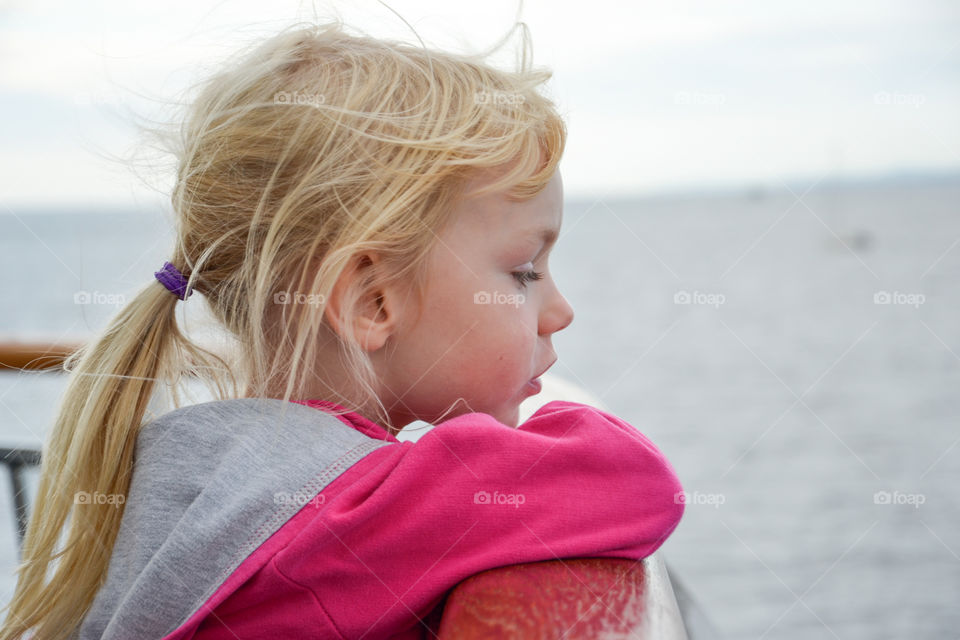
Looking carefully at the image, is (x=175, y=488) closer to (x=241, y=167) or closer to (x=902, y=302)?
(x=241, y=167)

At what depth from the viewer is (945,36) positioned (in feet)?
81.1

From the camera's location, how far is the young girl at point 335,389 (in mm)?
678

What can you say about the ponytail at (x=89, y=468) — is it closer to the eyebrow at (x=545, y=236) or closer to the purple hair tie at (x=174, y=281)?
the purple hair tie at (x=174, y=281)

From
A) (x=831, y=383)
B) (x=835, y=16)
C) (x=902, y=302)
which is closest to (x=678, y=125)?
(x=835, y=16)

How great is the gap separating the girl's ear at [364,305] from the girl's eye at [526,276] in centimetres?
14

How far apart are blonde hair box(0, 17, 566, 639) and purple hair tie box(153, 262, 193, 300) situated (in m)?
0.01

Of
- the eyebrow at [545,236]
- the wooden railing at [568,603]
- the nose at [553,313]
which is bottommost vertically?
the nose at [553,313]

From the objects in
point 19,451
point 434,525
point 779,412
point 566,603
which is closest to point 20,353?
point 19,451

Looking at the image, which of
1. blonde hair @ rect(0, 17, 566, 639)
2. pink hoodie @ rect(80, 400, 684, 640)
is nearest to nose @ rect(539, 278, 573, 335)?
blonde hair @ rect(0, 17, 566, 639)

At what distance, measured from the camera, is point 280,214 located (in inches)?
35.6

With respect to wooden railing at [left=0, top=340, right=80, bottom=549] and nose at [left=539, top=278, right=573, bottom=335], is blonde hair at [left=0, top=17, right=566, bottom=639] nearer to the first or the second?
nose at [left=539, top=278, right=573, bottom=335]

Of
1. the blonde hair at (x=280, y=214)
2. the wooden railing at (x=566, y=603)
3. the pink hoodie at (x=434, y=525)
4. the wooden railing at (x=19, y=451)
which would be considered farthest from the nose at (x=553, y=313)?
the wooden railing at (x=19, y=451)

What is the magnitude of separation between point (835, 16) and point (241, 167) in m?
23.5

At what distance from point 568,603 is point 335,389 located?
49cm
